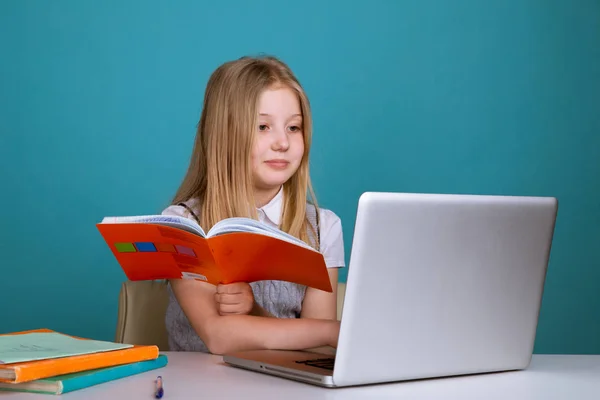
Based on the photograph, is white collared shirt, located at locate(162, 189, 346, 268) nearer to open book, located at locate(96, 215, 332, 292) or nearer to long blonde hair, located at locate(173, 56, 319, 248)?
long blonde hair, located at locate(173, 56, 319, 248)

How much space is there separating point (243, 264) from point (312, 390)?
1.04ft

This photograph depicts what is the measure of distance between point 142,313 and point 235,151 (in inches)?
16.0

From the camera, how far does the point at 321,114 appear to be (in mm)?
3010

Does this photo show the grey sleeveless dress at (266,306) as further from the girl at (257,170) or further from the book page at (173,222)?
Answer: the book page at (173,222)

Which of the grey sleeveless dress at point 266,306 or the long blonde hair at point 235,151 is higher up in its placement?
the long blonde hair at point 235,151

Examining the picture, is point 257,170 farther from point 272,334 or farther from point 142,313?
A: point 272,334

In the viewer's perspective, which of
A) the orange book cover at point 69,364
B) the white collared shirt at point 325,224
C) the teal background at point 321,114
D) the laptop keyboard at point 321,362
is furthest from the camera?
the teal background at point 321,114

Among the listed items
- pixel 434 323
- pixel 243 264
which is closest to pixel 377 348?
pixel 434 323

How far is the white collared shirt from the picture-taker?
1.97 meters

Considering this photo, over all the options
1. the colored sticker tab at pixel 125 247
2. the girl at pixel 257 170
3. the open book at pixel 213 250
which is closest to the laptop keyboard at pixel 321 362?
the open book at pixel 213 250

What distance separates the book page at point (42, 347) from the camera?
108 centimetres

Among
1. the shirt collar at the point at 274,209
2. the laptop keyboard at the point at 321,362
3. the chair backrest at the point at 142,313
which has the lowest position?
the chair backrest at the point at 142,313

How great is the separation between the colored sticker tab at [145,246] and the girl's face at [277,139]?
0.57 m

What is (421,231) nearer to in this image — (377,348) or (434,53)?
(377,348)
